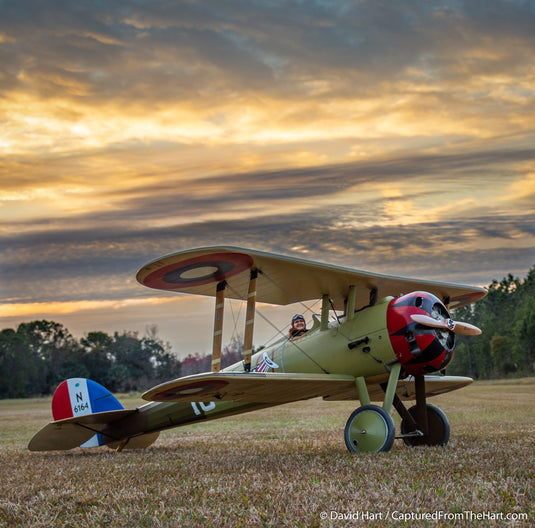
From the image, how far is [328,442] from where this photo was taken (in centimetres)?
997

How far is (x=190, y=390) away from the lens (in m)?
7.94

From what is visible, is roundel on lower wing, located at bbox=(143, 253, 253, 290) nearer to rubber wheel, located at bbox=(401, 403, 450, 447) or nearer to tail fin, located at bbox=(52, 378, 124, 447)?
tail fin, located at bbox=(52, 378, 124, 447)

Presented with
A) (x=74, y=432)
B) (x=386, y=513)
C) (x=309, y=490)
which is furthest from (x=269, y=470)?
(x=74, y=432)

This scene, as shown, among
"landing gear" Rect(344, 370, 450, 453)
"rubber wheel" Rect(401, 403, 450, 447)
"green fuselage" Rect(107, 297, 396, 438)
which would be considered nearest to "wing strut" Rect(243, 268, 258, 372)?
"green fuselage" Rect(107, 297, 396, 438)

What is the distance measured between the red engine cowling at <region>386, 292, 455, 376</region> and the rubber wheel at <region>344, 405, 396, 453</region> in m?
0.87

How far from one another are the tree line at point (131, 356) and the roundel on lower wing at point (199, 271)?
49339 millimetres

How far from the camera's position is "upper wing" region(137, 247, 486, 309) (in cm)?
841

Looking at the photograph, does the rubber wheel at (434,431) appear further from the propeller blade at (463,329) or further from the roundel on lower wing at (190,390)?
the roundel on lower wing at (190,390)

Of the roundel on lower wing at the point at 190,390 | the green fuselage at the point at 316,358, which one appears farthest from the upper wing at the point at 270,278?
the roundel on lower wing at the point at 190,390

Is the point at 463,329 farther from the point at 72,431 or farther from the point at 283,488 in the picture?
the point at 72,431

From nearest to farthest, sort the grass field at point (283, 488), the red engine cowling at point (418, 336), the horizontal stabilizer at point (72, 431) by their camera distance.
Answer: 1. the grass field at point (283, 488)
2. the red engine cowling at point (418, 336)
3. the horizontal stabilizer at point (72, 431)

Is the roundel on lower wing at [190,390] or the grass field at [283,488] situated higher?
the roundel on lower wing at [190,390]

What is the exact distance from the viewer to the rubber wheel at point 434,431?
8.71 m

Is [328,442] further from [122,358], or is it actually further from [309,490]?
[122,358]
